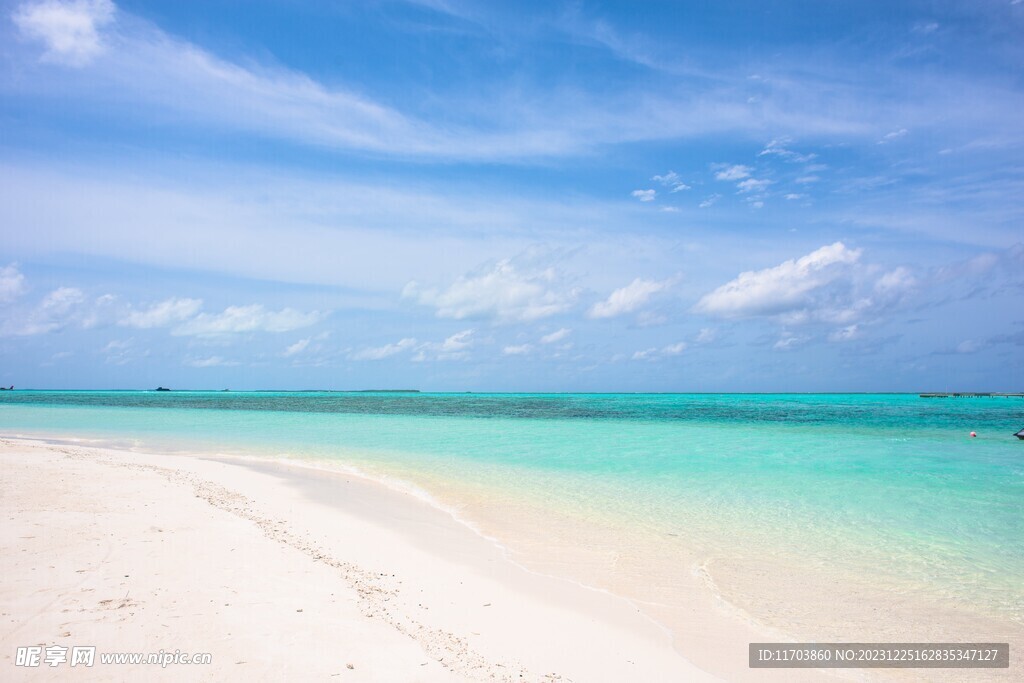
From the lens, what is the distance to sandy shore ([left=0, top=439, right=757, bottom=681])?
4809 mm

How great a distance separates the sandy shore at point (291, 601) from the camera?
4.81m

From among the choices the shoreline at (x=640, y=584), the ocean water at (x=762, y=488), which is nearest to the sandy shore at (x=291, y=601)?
the shoreline at (x=640, y=584)

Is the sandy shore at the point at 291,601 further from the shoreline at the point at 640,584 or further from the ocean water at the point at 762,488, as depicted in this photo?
the ocean water at the point at 762,488

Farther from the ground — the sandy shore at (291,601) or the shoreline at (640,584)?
the sandy shore at (291,601)

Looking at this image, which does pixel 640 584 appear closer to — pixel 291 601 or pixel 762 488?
pixel 291 601

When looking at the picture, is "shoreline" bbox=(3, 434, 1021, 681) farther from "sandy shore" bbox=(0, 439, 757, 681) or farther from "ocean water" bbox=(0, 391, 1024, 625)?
"ocean water" bbox=(0, 391, 1024, 625)

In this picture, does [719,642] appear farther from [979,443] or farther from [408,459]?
[979,443]

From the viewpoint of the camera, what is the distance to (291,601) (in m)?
5.95

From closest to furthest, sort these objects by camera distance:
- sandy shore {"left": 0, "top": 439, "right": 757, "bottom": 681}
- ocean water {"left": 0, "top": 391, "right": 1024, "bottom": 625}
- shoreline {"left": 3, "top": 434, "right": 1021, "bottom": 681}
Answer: sandy shore {"left": 0, "top": 439, "right": 757, "bottom": 681}, shoreline {"left": 3, "top": 434, "right": 1021, "bottom": 681}, ocean water {"left": 0, "top": 391, "right": 1024, "bottom": 625}

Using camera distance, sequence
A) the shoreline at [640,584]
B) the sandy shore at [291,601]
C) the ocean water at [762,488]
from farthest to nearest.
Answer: the ocean water at [762,488], the shoreline at [640,584], the sandy shore at [291,601]

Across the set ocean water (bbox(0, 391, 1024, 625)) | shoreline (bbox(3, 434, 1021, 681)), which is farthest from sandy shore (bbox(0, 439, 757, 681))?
ocean water (bbox(0, 391, 1024, 625))

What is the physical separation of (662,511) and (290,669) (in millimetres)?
9461

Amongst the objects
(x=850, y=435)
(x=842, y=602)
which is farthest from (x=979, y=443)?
(x=842, y=602)

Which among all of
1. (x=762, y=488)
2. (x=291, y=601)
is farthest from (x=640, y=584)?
(x=762, y=488)
